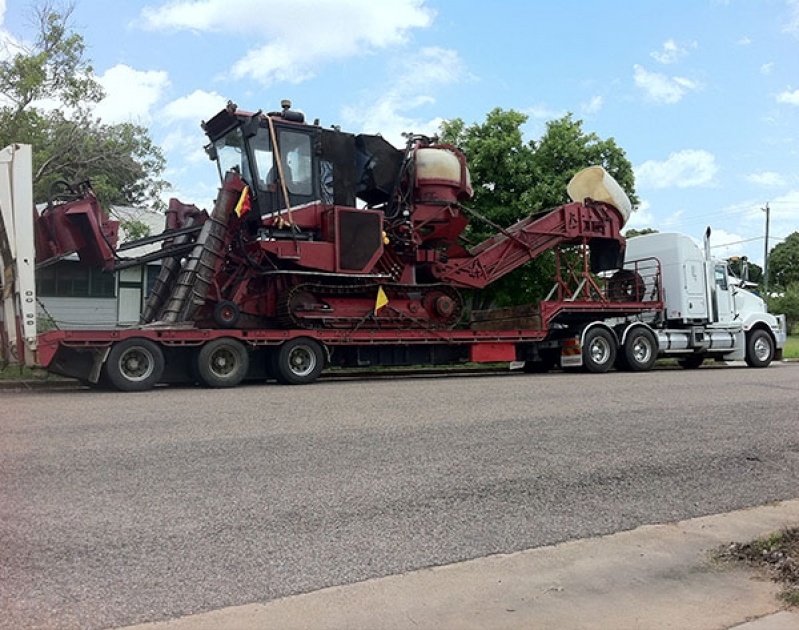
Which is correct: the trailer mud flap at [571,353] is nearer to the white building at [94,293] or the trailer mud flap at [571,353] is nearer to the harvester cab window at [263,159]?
the harvester cab window at [263,159]

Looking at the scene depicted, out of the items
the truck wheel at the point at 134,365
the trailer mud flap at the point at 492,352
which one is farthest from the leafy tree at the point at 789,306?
the truck wheel at the point at 134,365

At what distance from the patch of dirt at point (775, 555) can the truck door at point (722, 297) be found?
51.5 ft

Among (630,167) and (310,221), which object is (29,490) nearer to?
(310,221)

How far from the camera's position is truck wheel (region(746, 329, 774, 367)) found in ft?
63.6

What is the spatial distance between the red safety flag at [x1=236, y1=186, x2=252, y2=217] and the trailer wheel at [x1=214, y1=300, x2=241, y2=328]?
168 cm

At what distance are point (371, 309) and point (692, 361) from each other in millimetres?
10243

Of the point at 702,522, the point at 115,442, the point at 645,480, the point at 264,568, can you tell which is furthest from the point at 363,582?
the point at 115,442

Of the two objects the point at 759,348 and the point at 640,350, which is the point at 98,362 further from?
the point at 759,348

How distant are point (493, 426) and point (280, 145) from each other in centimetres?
810

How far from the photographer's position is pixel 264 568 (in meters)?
3.93

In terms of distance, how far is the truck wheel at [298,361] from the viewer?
13.4 meters

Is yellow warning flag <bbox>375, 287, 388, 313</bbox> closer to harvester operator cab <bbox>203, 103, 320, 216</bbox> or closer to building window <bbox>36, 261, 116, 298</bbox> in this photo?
harvester operator cab <bbox>203, 103, 320, 216</bbox>

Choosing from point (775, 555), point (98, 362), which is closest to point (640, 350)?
point (98, 362)

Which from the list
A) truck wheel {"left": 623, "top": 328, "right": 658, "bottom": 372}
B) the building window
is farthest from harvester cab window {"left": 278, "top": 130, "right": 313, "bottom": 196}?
the building window
